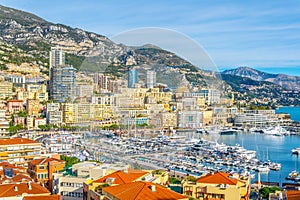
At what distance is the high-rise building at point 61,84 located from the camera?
3397 cm

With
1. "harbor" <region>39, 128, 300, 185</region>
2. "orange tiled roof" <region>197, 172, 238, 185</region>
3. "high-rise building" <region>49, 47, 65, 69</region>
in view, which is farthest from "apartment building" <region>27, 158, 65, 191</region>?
"high-rise building" <region>49, 47, 65, 69</region>

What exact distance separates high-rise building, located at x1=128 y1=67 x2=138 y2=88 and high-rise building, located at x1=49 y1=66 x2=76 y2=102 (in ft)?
14.5

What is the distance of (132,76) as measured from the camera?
32.2 metres

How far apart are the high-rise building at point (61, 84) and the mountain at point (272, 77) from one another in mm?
90593

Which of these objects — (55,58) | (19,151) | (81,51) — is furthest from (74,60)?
(19,151)

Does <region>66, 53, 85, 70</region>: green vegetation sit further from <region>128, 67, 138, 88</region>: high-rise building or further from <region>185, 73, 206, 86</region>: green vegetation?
<region>185, 73, 206, 86</region>: green vegetation

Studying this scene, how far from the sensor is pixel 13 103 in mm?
28766

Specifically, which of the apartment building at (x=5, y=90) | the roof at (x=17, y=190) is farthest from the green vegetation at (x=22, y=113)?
the roof at (x=17, y=190)

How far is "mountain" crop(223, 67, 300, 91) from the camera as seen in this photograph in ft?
404

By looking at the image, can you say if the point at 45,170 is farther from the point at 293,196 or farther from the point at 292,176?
the point at 292,176

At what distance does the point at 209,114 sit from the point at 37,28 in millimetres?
26078

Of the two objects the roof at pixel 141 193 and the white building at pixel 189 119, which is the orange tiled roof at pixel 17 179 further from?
the white building at pixel 189 119

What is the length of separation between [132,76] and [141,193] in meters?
27.1

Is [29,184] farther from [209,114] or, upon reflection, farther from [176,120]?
[209,114]
